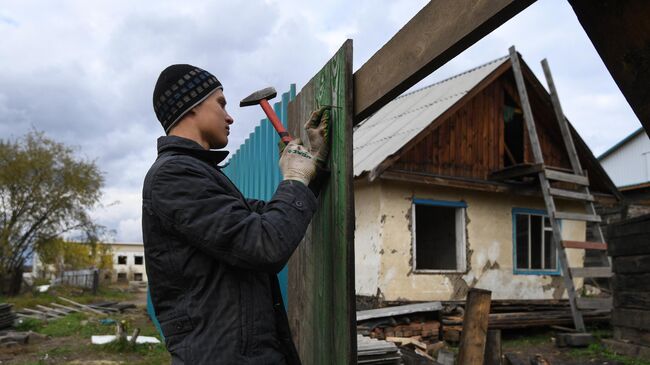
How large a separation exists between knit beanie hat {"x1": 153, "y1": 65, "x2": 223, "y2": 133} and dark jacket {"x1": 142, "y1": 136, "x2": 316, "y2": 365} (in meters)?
0.22

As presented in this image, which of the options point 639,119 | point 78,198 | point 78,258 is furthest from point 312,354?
point 78,258

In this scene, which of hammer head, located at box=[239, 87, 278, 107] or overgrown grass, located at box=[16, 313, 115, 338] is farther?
overgrown grass, located at box=[16, 313, 115, 338]

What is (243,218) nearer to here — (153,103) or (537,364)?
(153,103)

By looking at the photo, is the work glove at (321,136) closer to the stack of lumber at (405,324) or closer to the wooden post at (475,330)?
the wooden post at (475,330)

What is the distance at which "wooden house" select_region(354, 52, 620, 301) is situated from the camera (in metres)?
9.34

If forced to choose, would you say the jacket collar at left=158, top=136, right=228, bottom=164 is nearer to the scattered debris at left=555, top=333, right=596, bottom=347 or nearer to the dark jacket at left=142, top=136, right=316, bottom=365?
the dark jacket at left=142, top=136, right=316, bottom=365

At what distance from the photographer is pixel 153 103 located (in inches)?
79.9

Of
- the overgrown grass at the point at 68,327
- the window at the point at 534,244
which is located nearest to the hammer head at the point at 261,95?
the overgrown grass at the point at 68,327

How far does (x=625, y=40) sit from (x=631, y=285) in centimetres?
646

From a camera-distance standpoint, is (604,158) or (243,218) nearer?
(243,218)

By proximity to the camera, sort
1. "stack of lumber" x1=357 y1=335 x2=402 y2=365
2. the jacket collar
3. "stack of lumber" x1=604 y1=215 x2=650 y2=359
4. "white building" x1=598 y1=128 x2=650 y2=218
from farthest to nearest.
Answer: "white building" x1=598 y1=128 x2=650 y2=218 < "stack of lumber" x1=604 y1=215 x2=650 y2=359 < "stack of lumber" x1=357 y1=335 x2=402 y2=365 < the jacket collar

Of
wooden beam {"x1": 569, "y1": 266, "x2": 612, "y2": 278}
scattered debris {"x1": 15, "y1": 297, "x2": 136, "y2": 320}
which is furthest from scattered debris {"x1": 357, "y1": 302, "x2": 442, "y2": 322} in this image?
Answer: scattered debris {"x1": 15, "y1": 297, "x2": 136, "y2": 320}

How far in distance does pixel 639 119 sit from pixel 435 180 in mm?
8398

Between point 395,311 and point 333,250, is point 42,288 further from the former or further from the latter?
point 333,250
